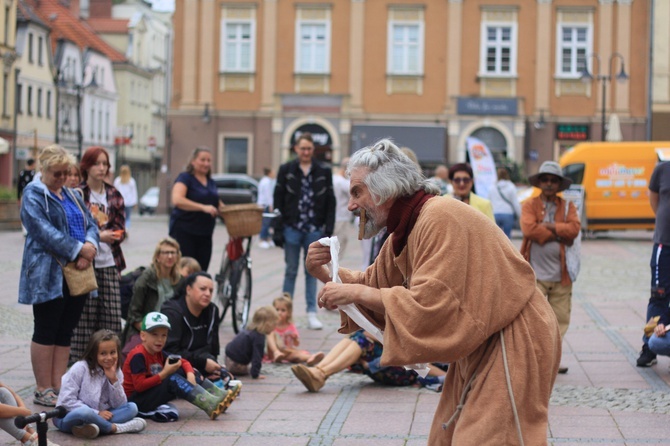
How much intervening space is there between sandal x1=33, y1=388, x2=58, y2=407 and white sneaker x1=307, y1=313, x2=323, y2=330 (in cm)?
446

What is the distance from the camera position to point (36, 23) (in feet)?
202

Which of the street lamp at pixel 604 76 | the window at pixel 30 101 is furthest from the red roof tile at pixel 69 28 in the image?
the street lamp at pixel 604 76

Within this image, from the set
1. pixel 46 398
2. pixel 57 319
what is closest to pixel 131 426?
pixel 46 398

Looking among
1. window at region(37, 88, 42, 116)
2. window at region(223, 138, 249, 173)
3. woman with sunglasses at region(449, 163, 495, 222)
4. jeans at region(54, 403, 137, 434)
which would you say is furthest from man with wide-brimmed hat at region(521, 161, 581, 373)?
window at region(37, 88, 42, 116)

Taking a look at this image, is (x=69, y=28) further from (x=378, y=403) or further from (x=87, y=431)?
(x=87, y=431)

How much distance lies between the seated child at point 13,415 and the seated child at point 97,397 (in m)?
0.63

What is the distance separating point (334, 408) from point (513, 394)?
12.9 ft

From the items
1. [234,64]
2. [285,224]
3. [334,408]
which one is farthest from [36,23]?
[334,408]

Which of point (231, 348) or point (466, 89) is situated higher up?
point (466, 89)

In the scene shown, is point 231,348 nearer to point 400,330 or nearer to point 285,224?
point 285,224

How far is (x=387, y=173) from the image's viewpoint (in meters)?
4.29

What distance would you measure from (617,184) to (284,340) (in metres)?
22.2

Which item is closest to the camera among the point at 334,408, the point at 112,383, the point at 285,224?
the point at 112,383

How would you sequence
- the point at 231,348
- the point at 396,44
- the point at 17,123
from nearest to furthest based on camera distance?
the point at 231,348, the point at 396,44, the point at 17,123
